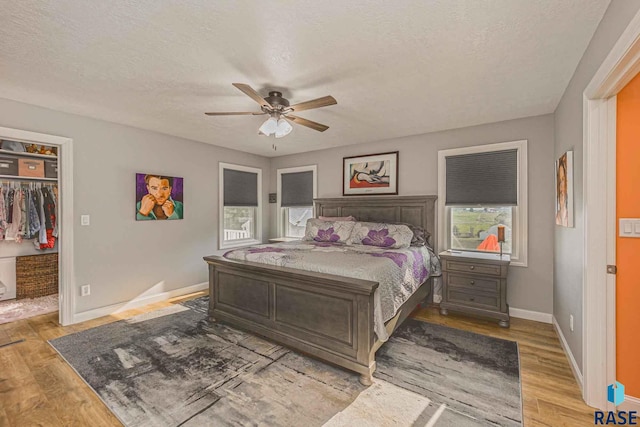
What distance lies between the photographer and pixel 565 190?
249cm

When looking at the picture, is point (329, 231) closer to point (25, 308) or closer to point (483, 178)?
point (483, 178)

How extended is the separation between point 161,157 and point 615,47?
474 cm

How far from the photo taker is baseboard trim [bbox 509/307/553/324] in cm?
332

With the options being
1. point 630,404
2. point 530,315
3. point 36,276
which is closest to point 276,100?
point 630,404

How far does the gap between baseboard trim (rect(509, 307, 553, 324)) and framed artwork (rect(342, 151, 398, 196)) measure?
2.19 metres

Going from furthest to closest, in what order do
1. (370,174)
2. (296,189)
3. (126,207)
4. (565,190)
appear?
(296,189) → (370,174) → (126,207) → (565,190)

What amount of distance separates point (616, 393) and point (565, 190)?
5.10 ft

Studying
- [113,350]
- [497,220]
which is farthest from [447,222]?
[113,350]

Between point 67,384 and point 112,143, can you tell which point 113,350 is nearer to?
point 67,384

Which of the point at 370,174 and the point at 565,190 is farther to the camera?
the point at 370,174

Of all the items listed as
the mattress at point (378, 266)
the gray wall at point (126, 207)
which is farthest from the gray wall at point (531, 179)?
the gray wall at point (126, 207)

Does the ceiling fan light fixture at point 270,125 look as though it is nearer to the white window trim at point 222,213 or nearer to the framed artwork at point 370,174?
the framed artwork at point 370,174

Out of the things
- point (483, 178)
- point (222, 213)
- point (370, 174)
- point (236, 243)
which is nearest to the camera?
point (483, 178)

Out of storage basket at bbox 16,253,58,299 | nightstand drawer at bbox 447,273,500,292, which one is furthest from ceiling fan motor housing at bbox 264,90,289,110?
storage basket at bbox 16,253,58,299
